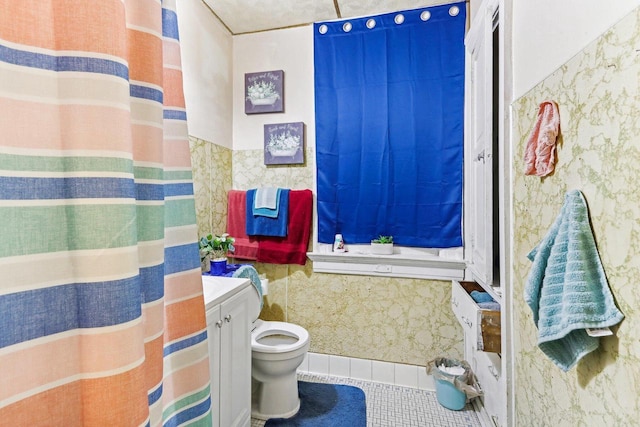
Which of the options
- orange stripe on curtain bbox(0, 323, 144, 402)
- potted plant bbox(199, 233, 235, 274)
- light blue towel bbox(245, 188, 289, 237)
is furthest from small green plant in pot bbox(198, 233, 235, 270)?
orange stripe on curtain bbox(0, 323, 144, 402)

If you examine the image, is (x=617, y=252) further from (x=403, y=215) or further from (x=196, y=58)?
(x=196, y=58)

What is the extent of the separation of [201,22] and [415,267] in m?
2.15

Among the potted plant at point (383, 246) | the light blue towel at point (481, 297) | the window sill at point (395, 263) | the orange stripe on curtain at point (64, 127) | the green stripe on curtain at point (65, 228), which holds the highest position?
the orange stripe on curtain at point (64, 127)

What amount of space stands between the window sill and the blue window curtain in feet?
0.27

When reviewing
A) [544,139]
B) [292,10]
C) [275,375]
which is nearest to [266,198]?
[275,375]

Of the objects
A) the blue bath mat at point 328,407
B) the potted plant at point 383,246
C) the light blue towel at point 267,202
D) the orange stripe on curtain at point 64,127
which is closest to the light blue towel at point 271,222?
the light blue towel at point 267,202

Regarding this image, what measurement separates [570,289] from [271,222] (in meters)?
1.79

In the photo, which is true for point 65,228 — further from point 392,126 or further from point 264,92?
point 264,92

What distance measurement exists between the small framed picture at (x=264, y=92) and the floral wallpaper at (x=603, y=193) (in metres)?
1.74

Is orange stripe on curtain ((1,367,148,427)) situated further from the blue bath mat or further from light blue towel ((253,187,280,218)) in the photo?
light blue towel ((253,187,280,218))

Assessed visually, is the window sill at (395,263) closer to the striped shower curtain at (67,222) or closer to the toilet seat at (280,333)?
the toilet seat at (280,333)

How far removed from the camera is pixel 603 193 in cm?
73

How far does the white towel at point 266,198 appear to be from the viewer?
225 centimetres

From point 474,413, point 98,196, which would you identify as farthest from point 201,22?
point 474,413
